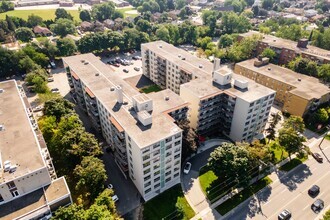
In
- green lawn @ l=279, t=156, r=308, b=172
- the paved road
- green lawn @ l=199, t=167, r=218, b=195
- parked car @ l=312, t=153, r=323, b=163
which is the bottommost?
the paved road

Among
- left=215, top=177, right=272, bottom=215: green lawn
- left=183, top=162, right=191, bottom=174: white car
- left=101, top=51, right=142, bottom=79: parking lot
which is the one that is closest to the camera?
left=215, top=177, right=272, bottom=215: green lawn

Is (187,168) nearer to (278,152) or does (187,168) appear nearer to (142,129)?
(142,129)

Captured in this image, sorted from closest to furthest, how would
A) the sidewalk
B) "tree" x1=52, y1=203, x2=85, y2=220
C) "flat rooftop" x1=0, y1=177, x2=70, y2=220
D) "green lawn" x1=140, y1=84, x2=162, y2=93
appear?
"tree" x1=52, y1=203, x2=85, y2=220 < "flat rooftop" x1=0, y1=177, x2=70, y2=220 < the sidewalk < "green lawn" x1=140, y1=84, x2=162, y2=93

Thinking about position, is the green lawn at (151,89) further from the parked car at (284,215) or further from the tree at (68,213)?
the parked car at (284,215)

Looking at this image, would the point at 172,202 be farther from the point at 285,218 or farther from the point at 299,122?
the point at 299,122

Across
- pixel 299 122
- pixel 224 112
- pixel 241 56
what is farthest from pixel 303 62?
pixel 224 112

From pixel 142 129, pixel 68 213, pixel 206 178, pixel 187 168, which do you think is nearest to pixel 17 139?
pixel 68 213

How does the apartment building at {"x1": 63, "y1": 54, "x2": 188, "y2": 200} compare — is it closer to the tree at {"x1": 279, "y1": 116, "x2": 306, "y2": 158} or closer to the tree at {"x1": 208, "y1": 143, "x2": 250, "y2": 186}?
the tree at {"x1": 208, "y1": 143, "x2": 250, "y2": 186}

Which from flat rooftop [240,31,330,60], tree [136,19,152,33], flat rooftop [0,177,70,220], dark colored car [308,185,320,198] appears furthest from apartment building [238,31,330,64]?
flat rooftop [0,177,70,220]
